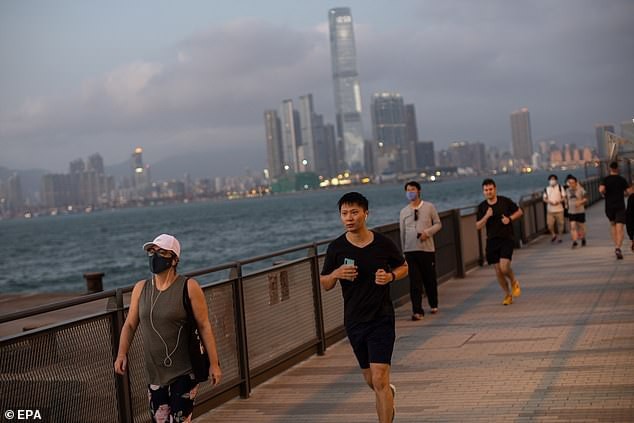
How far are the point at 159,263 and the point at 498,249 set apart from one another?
9.25 metres

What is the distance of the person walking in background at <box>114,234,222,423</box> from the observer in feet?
20.8

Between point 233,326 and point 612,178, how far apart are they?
11124 mm

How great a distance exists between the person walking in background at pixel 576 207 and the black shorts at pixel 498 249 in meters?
8.89

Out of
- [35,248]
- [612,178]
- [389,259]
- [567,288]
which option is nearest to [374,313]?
[389,259]

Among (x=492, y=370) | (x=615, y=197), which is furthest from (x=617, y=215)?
(x=492, y=370)

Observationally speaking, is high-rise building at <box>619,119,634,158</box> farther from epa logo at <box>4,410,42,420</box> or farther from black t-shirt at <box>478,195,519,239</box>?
epa logo at <box>4,410,42,420</box>

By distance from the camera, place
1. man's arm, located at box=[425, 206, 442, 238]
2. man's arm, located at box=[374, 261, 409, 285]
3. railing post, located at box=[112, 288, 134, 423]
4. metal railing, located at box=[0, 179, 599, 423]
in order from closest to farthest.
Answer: metal railing, located at box=[0, 179, 599, 423] < man's arm, located at box=[374, 261, 409, 285] < railing post, located at box=[112, 288, 134, 423] < man's arm, located at box=[425, 206, 442, 238]

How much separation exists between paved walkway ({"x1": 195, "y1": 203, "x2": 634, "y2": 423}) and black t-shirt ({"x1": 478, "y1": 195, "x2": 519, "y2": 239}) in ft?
3.58

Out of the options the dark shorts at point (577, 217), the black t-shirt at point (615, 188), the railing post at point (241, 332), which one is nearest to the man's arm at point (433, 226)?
the railing post at point (241, 332)

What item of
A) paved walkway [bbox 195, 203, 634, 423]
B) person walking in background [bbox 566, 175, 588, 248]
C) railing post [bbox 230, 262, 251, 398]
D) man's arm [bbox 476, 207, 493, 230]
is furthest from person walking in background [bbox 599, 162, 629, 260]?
railing post [bbox 230, 262, 251, 398]

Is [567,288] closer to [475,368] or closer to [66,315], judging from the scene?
[475,368]

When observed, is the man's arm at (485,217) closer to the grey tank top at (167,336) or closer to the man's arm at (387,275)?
the man's arm at (387,275)

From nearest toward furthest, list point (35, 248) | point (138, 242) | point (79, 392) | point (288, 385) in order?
point (79, 392) < point (288, 385) < point (138, 242) < point (35, 248)

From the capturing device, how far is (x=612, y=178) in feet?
61.9
